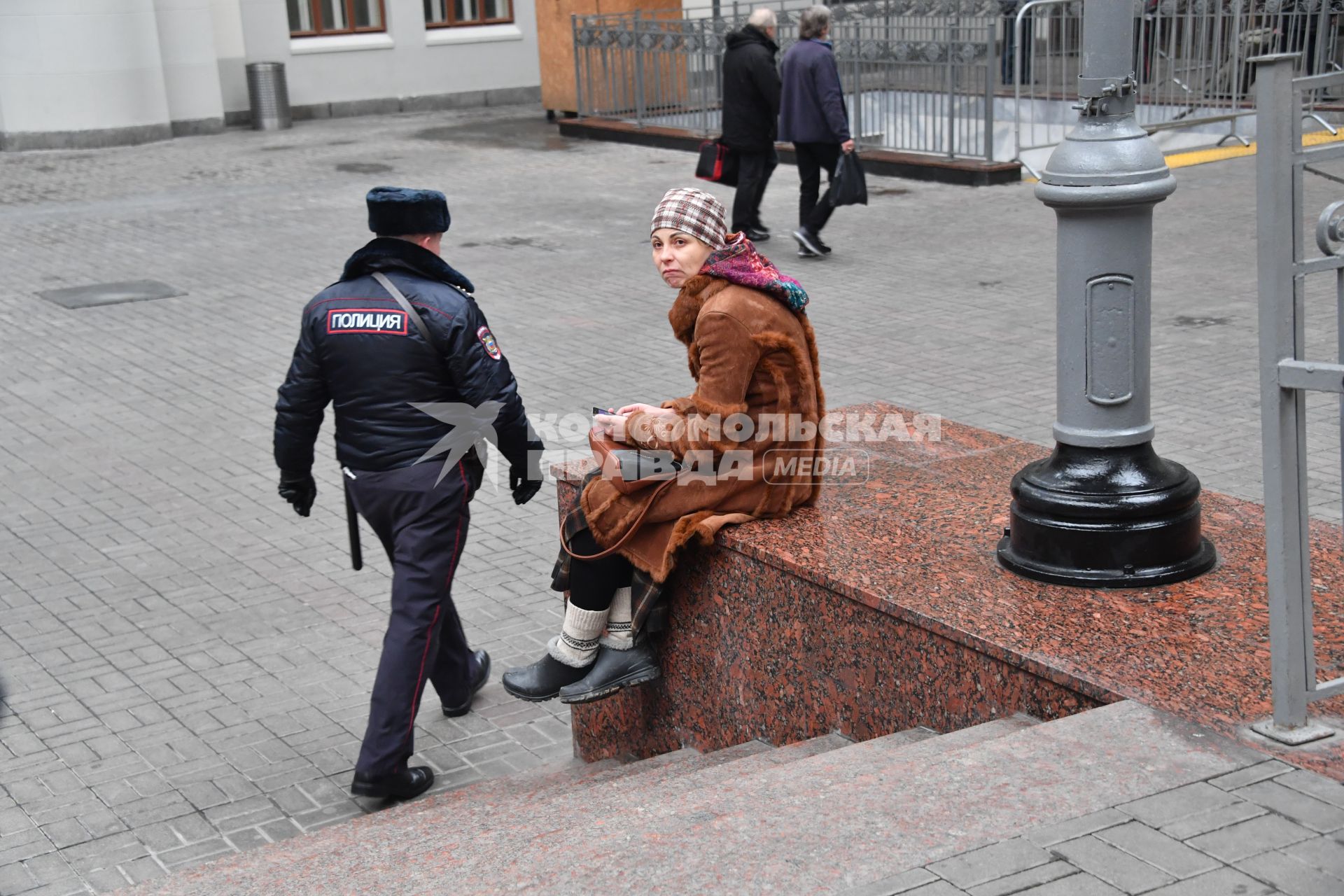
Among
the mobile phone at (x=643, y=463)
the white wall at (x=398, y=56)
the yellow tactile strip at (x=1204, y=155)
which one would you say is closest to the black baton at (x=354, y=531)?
the mobile phone at (x=643, y=463)

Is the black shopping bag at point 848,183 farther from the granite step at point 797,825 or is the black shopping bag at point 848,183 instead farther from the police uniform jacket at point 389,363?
the granite step at point 797,825

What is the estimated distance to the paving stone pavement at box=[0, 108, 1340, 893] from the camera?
4859 mm

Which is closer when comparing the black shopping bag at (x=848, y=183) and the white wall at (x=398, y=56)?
the black shopping bag at (x=848, y=183)

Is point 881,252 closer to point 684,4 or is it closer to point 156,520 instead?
point 156,520

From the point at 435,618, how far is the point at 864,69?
1329 cm

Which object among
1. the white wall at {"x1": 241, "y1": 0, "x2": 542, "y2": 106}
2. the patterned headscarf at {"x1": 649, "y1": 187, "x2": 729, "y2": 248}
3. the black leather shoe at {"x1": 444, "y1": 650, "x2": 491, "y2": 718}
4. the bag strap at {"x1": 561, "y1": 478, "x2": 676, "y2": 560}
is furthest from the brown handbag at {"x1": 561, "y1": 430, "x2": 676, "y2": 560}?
the white wall at {"x1": 241, "y1": 0, "x2": 542, "y2": 106}

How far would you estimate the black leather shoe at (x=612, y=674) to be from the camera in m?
4.52

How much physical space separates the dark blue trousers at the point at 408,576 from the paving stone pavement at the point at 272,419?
0.25 meters

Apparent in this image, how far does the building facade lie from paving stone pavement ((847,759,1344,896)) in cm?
2143

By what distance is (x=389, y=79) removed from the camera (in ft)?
82.7

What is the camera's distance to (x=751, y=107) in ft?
40.8

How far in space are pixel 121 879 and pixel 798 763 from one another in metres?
2.02

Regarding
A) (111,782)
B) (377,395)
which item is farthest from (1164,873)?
(111,782)

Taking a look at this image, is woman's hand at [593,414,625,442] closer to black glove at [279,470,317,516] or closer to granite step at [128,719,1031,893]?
granite step at [128,719,1031,893]
